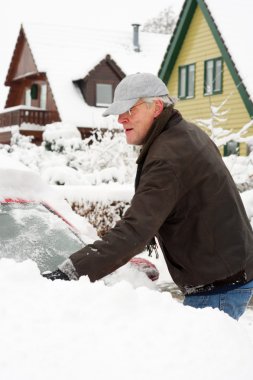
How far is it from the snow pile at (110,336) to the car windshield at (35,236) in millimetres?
2190

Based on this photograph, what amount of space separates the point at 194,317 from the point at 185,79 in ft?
69.9

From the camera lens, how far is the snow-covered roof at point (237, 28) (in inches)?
761

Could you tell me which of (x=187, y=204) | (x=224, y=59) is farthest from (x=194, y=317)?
(x=224, y=59)

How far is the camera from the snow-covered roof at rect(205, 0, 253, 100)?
63.4ft

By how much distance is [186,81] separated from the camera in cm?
2288

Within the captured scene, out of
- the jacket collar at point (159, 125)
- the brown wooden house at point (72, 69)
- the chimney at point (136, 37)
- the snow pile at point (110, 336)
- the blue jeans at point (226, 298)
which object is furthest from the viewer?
the chimney at point (136, 37)

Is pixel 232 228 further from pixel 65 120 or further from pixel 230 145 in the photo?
pixel 65 120

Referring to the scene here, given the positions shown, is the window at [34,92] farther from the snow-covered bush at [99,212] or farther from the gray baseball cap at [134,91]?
the gray baseball cap at [134,91]

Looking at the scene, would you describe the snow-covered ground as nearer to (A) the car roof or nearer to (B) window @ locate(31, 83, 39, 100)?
(A) the car roof

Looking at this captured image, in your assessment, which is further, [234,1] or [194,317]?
[234,1]

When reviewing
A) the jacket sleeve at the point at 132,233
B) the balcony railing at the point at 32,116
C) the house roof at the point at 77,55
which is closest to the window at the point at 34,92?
the balcony railing at the point at 32,116

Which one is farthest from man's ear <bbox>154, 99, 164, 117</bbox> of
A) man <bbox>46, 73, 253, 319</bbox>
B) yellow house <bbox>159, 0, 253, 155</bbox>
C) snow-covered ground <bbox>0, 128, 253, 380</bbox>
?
yellow house <bbox>159, 0, 253, 155</bbox>

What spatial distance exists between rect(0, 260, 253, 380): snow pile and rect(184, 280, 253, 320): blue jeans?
0.90 metres

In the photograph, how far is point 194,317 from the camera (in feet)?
6.91
